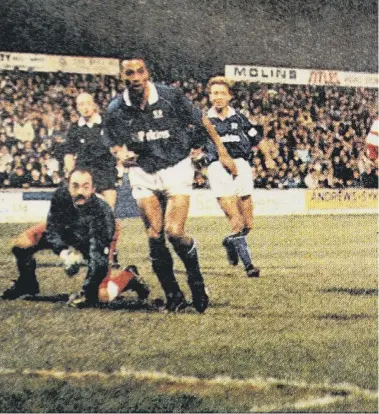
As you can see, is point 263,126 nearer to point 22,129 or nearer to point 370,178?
point 370,178

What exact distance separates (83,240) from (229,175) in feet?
3.70

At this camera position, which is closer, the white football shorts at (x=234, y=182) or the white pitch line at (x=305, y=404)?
the white pitch line at (x=305, y=404)

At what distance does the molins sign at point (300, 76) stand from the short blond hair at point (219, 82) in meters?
0.03

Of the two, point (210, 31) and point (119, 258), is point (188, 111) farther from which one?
point (119, 258)

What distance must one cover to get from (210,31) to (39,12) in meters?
0.98

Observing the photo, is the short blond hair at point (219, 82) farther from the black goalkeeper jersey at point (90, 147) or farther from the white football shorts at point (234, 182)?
the black goalkeeper jersey at point (90, 147)

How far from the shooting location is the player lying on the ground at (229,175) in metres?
4.12

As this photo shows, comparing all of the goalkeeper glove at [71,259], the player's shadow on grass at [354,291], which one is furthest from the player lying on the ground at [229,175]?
the goalkeeper glove at [71,259]

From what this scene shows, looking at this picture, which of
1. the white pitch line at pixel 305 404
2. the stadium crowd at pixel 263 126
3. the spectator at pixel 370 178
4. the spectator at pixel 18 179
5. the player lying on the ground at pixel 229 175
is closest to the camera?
the white pitch line at pixel 305 404

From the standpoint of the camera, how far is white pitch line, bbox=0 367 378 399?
2.85m

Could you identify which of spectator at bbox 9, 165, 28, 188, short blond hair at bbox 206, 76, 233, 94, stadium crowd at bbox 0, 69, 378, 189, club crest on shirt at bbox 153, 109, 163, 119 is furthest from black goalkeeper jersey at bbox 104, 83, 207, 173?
spectator at bbox 9, 165, 28, 188

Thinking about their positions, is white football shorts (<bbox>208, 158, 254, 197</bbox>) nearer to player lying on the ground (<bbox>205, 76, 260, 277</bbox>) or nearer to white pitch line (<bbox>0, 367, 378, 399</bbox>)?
player lying on the ground (<bbox>205, 76, 260, 277</bbox>)

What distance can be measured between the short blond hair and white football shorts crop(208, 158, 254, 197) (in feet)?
1.48

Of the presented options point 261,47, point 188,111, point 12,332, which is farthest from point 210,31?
point 12,332
